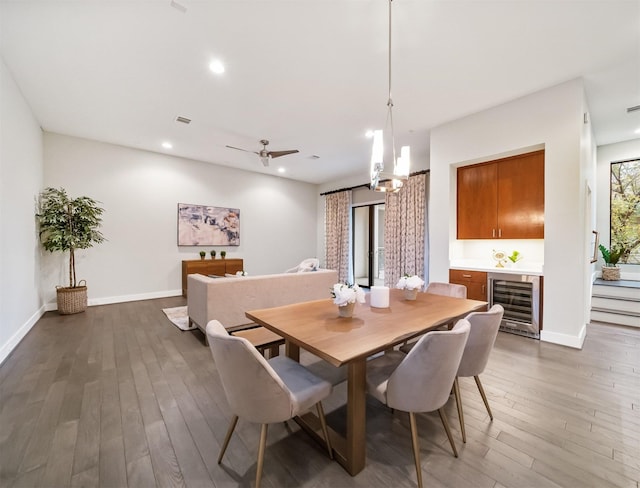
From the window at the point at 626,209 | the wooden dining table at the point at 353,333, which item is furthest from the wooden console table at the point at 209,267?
the window at the point at 626,209

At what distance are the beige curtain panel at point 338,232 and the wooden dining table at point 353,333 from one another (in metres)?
5.21

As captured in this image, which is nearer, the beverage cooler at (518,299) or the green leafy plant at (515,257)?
the beverage cooler at (518,299)

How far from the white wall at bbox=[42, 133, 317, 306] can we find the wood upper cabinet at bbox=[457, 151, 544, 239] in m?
4.94

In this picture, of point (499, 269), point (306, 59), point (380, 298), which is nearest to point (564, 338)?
point (499, 269)

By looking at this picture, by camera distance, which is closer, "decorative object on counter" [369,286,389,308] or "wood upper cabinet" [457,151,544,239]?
"decorative object on counter" [369,286,389,308]

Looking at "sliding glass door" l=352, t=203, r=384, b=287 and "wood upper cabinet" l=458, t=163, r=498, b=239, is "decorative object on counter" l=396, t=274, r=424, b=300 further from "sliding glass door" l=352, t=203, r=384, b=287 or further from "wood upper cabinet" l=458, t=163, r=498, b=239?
"sliding glass door" l=352, t=203, r=384, b=287

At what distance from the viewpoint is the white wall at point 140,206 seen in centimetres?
486

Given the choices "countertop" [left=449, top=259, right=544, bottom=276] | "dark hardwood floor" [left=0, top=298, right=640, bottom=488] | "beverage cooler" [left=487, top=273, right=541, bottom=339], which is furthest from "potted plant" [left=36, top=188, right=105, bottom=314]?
"beverage cooler" [left=487, top=273, right=541, bottom=339]

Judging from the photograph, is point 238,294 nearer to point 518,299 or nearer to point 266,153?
point 266,153

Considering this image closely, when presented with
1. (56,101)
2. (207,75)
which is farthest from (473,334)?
(56,101)

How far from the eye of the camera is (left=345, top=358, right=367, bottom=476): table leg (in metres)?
1.43

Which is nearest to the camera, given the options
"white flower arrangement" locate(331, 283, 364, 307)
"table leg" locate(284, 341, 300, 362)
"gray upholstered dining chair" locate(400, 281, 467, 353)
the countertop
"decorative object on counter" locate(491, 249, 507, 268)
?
"white flower arrangement" locate(331, 283, 364, 307)

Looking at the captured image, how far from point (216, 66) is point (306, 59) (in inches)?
37.3

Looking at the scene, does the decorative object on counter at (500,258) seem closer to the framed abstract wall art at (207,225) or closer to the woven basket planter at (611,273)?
the woven basket planter at (611,273)
